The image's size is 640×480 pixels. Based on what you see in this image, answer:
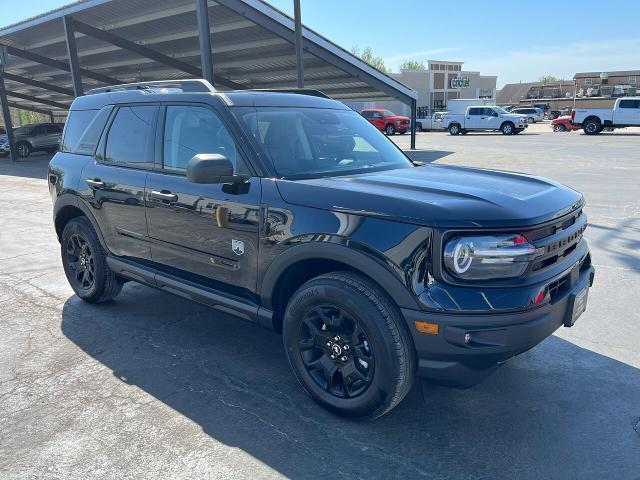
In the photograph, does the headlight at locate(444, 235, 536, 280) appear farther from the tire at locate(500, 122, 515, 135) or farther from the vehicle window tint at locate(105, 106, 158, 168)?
the tire at locate(500, 122, 515, 135)

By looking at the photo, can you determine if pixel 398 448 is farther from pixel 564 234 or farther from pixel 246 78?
pixel 246 78

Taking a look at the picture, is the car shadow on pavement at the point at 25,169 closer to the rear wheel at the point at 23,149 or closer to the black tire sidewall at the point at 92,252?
the rear wheel at the point at 23,149

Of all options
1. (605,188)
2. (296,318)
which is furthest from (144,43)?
(296,318)

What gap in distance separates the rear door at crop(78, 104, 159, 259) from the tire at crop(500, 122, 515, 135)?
3227cm

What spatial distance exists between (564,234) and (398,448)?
4.88 ft

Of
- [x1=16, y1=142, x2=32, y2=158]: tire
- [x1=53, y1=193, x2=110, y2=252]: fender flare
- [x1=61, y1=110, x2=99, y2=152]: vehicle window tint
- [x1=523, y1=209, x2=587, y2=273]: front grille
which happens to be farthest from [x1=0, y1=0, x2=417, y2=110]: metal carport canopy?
[x1=523, y1=209, x2=587, y2=273]: front grille

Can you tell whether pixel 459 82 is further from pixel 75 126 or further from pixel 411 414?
pixel 411 414

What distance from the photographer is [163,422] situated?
2934 mm

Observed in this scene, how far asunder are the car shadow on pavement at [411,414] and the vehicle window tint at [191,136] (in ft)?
4.76

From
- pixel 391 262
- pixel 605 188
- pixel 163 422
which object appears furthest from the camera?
pixel 605 188

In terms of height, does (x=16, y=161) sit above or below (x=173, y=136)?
below

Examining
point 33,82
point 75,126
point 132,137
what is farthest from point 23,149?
point 132,137

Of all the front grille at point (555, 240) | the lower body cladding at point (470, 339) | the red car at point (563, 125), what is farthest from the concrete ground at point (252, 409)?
the red car at point (563, 125)

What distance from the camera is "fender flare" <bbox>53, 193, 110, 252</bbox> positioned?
4480mm
